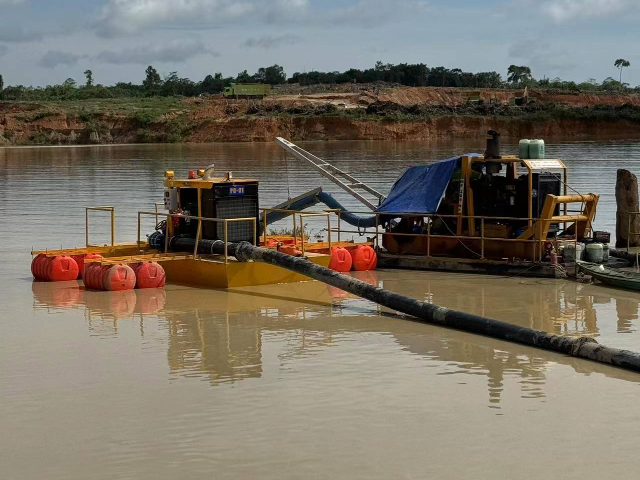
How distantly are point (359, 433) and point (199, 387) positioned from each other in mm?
2614

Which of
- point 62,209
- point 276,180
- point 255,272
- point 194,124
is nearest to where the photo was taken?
point 255,272

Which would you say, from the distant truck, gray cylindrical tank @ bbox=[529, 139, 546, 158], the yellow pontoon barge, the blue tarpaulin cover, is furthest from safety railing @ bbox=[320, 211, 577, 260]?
the distant truck

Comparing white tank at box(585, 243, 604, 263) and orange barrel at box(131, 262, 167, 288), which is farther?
white tank at box(585, 243, 604, 263)

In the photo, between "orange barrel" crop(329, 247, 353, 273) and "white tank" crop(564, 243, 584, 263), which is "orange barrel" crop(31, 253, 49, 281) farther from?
"white tank" crop(564, 243, 584, 263)

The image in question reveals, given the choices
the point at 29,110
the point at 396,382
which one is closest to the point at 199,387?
the point at 396,382

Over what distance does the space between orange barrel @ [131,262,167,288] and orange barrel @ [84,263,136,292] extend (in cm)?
13

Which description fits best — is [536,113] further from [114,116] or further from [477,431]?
[477,431]

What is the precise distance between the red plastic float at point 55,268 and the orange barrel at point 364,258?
17.7 feet

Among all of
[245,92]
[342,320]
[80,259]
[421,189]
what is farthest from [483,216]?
[245,92]

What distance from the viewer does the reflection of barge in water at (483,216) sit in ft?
66.2

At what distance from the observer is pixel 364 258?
21.3m

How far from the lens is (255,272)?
19.3 meters

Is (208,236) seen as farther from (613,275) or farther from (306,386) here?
(306,386)

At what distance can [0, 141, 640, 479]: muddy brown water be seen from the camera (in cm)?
1010
